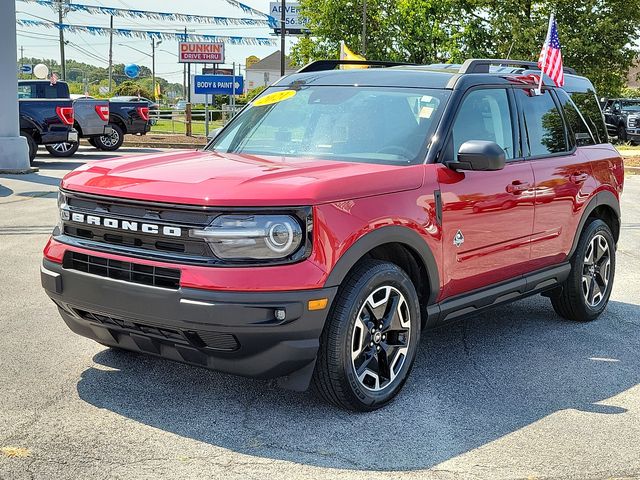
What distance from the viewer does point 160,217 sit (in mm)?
4312

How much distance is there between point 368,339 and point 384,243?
512mm

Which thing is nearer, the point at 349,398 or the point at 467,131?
the point at 349,398

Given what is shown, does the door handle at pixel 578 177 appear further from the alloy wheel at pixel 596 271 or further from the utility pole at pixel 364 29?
the utility pole at pixel 364 29

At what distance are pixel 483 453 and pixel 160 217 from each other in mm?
1908

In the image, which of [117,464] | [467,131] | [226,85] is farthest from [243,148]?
[226,85]

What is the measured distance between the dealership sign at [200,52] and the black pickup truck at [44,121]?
18.8m

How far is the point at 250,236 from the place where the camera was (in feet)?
13.7

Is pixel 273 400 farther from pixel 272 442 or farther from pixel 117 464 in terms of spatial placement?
pixel 117 464

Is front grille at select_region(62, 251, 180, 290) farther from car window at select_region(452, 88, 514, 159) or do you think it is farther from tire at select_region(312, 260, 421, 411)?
car window at select_region(452, 88, 514, 159)

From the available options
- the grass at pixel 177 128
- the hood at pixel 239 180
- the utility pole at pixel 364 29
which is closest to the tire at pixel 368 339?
the hood at pixel 239 180

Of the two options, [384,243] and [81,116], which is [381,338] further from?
[81,116]

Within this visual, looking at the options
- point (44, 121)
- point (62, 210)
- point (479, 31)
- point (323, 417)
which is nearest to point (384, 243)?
point (323, 417)

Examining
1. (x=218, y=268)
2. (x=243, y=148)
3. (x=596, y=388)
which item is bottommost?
(x=596, y=388)

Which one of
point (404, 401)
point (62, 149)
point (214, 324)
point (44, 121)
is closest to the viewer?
point (214, 324)
